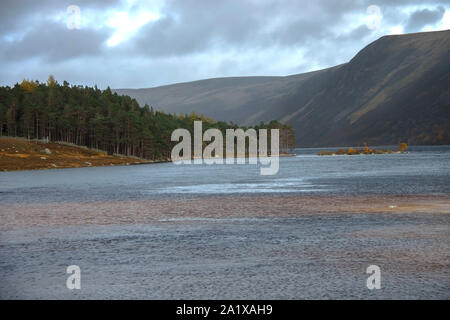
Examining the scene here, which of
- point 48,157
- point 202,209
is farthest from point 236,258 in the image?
point 48,157

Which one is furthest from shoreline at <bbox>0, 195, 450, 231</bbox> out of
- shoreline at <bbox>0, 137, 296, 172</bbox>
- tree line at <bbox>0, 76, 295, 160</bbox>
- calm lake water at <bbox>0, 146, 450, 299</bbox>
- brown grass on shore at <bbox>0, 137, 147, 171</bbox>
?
tree line at <bbox>0, 76, 295, 160</bbox>

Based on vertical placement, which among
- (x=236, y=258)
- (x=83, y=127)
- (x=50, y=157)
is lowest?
(x=236, y=258)

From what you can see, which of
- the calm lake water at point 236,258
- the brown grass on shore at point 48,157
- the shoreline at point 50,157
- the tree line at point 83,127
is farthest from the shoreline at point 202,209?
the tree line at point 83,127

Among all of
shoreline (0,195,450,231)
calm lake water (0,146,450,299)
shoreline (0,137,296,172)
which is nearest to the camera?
calm lake water (0,146,450,299)

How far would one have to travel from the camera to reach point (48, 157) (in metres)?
142

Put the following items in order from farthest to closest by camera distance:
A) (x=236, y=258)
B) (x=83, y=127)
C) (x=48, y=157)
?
(x=83, y=127) → (x=48, y=157) → (x=236, y=258)

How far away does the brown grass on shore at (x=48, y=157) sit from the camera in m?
126

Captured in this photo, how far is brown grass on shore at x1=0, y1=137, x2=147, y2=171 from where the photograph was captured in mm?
126188

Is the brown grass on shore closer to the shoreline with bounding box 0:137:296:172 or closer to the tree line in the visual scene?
the shoreline with bounding box 0:137:296:172

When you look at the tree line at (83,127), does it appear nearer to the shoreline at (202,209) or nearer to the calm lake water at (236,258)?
the shoreline at (202,209)

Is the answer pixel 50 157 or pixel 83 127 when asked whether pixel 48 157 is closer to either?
pixel 50 157
